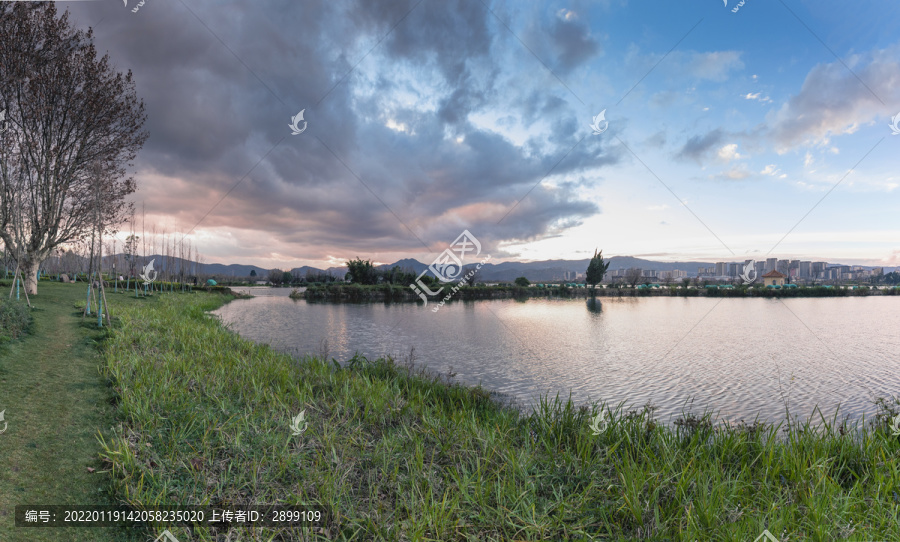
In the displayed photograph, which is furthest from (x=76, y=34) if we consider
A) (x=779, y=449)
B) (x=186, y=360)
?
(x=779, y=449)

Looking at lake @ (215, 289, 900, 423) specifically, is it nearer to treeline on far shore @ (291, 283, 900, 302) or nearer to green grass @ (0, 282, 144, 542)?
green grass @ (0, 282, 144, 542)

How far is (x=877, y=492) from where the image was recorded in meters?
3.89

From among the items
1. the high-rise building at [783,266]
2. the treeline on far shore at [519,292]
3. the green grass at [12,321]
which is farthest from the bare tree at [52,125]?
the high-rise building at [783,266]

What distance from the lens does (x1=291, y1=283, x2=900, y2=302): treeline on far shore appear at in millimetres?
46812

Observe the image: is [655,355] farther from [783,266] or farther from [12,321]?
[783,266]

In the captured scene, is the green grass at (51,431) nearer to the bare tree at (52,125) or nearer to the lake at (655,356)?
the lake at (655,356)

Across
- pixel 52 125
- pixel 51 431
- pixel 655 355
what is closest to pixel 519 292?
→ pixel 655 355

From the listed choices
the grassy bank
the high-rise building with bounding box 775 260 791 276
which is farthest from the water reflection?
the high-rise building with bounding box 775 260 791 276

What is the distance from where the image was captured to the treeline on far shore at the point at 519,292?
46812 millimetres

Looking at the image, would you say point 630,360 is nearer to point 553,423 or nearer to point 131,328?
point 553,423

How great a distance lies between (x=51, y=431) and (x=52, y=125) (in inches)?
841

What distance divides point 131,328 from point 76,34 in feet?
53.9

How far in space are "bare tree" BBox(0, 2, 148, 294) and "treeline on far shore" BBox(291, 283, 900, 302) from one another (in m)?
26.3

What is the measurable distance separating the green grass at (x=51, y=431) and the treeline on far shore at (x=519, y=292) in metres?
36.1
